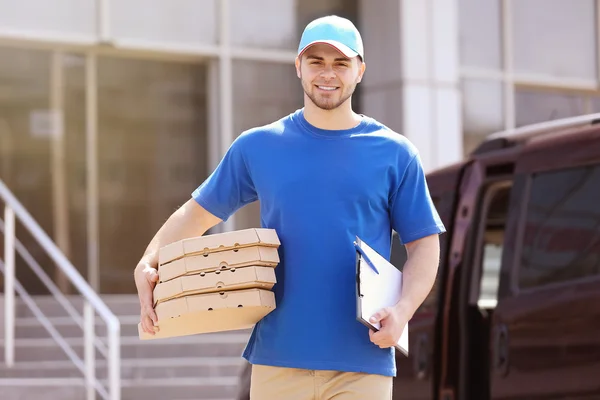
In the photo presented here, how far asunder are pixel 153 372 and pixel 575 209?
18.8 feet

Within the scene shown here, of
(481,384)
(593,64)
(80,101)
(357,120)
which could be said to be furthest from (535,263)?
(593,64)

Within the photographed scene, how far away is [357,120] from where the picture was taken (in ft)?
10.2

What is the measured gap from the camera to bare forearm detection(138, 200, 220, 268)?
323cm

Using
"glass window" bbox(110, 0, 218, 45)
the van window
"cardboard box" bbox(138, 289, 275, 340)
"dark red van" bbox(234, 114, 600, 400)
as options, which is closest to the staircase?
"glass window" bbox(110, 0, 218, 45)

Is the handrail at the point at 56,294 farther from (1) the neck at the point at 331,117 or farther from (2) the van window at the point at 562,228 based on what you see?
(1) the neck at the point at 331,117

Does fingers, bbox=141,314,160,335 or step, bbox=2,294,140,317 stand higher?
step, bbox=2,294,140,317

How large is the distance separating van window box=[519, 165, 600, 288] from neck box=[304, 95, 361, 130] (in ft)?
4.72

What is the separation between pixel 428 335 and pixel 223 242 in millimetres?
2132

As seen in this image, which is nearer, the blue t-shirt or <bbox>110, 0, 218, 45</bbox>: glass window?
the blue t-shirt

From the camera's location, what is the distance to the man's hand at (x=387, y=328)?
2906mm

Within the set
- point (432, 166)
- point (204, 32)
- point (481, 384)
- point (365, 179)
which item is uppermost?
point (204, 32)

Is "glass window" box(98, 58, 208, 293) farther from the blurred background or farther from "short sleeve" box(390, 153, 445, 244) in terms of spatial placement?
"short sleeve" box(390, 153, 445, 244)

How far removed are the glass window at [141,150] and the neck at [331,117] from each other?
9.28m

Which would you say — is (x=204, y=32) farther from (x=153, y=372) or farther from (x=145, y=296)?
(x=145, y=296)
